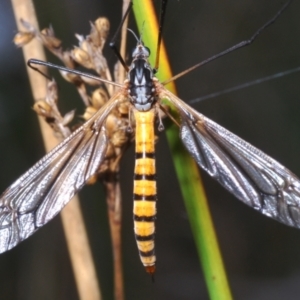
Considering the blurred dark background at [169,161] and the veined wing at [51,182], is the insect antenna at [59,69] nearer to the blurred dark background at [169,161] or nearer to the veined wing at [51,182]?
the veined wing at [51,182]

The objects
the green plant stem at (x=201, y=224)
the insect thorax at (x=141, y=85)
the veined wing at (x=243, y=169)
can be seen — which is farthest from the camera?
the insect thorax at (x=141, y=85)

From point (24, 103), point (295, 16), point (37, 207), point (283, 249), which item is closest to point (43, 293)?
point (24, 103)

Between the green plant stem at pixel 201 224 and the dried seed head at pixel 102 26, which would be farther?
the dried seed head at pixel 102 26

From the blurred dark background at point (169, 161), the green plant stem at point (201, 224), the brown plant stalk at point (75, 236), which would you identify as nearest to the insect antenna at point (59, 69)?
the brown plant stalk at point (75, 236)

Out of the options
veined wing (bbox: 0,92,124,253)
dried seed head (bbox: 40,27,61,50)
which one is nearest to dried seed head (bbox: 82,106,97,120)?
veined wing (bbox: 0,92,124,253)

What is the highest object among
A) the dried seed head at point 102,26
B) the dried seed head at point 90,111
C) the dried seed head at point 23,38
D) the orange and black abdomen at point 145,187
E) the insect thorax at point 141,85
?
the dried seed head at point 23,38

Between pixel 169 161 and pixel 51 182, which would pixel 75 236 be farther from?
pixel 169 161
